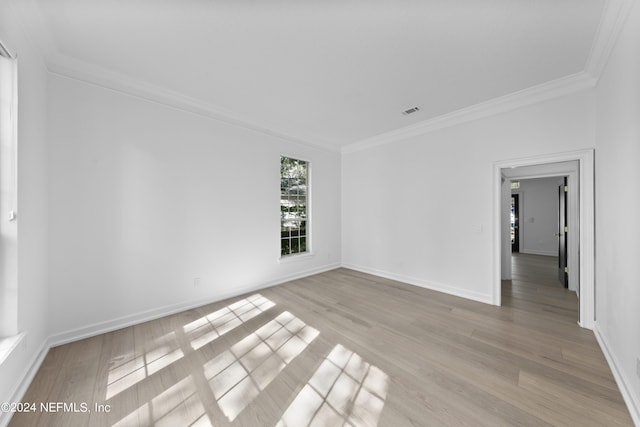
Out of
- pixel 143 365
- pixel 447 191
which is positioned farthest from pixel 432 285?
pixel 143 365

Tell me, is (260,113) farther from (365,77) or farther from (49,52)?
(49,52)

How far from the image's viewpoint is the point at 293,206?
4.66 metres

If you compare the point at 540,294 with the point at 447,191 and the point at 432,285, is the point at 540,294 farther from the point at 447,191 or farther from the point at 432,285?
the point at 447,191

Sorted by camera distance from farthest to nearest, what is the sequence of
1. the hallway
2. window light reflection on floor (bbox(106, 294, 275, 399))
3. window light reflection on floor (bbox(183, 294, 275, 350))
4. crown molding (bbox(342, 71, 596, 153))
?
1. the hallway
2. crown molding (bbox(342, 71, 596, 153))
3. window light reflection on floor (bbox(183, 294, 275, 350))
4. window light reflection on floor (bbox(106, 294, 275, 399))

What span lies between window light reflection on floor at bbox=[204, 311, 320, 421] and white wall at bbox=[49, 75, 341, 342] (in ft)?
4.34

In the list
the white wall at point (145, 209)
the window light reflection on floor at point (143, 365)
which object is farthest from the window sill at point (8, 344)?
the white wall at point (145, 209)

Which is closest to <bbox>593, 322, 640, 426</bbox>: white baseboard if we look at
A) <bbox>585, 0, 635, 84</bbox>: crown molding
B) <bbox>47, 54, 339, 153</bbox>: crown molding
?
<bbox>585, 0, 635, 84</bbox>: crown molding

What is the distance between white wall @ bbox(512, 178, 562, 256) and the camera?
7.16 meters

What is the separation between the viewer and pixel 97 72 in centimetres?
241

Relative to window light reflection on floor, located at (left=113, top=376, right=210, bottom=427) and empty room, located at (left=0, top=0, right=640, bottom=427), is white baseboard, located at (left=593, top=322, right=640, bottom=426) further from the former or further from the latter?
window light reflection on floor, located at (left=113, top=376, right=210, bottom=427)

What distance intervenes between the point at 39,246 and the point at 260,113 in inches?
113

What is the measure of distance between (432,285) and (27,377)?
4.68m

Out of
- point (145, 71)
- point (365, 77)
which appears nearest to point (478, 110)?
point (365, 77)

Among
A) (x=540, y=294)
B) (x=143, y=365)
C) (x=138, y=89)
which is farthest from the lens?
(x=540, y=294)
